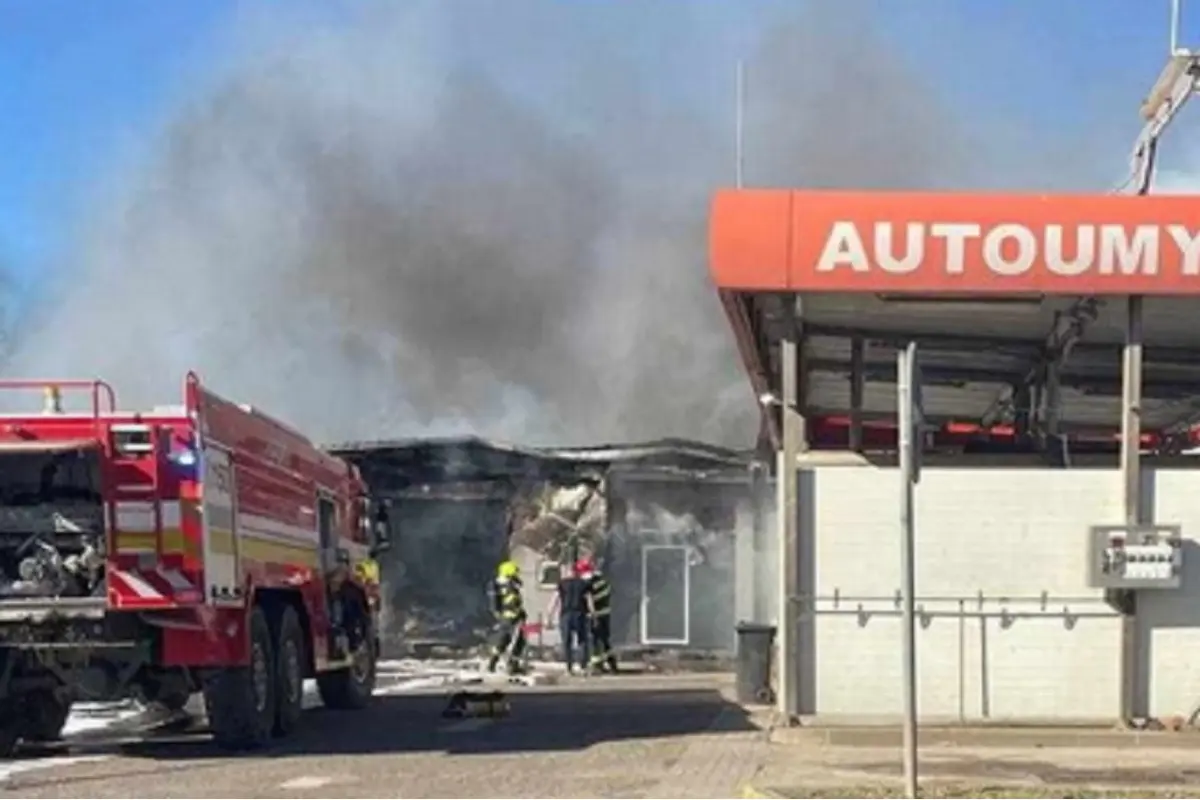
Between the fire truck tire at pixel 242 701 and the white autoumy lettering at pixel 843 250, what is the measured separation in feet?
16.4

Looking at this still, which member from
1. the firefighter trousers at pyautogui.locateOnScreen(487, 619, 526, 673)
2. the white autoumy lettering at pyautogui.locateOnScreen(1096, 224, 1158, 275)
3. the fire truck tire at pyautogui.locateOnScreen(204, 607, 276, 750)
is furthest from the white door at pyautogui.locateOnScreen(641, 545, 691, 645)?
the white autoumy lettering at pyautogui.locateOnScreen(1096, 224, 1158, 275)

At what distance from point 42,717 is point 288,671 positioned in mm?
1936

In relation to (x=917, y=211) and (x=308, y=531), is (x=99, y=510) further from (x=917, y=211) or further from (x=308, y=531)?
(x=917, y=211)

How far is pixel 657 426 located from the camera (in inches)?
1454

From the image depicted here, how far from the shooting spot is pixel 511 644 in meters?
21.1

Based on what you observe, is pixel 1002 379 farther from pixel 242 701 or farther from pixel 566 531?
pixel 566 531

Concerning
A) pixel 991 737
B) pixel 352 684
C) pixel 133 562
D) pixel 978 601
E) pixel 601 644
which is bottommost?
pixel 601 644

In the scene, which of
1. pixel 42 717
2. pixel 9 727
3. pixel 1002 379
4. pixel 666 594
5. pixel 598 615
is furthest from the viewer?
pixel 666 594

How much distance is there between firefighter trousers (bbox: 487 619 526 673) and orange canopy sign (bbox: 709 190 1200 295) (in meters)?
10.1

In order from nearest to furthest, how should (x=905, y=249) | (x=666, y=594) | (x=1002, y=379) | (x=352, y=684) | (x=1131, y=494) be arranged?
(x=905, y=249) → (x=1131, y=494) → (x=1002, y=379) → (x=352, y=684) → (x=666, y=594)

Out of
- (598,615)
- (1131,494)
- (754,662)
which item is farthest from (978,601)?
(598,615)

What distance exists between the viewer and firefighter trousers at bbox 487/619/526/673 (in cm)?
2094

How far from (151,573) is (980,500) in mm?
5885

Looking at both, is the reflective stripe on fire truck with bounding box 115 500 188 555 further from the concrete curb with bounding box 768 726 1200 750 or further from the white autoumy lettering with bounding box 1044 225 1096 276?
the white autoumy lettering with bounding box 1044 225 1096 276
